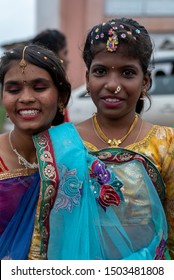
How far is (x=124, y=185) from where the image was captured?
1.93m

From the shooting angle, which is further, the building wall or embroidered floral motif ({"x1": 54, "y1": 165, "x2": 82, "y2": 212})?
the building wall

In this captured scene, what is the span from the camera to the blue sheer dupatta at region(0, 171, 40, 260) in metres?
2.04

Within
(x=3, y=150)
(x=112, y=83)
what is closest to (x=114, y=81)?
(x=112, y=83)

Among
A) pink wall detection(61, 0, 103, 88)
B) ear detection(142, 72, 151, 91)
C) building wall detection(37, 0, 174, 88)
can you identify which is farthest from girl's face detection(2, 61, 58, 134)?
pink wall detection(61, 0, 103, 88)

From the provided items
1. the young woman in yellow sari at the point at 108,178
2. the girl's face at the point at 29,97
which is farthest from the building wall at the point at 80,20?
the young woman in yellow sari at the point at 108,178

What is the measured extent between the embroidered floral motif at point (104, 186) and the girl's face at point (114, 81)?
0.71ft

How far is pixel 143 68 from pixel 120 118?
207 millimetres

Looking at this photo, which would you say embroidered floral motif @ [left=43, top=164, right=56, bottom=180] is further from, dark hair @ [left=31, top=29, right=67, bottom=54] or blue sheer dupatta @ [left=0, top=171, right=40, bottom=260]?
dark hair @ [left=31, top=29, right=67, bottom=54]

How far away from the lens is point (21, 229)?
205cm

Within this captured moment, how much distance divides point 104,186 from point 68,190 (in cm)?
13

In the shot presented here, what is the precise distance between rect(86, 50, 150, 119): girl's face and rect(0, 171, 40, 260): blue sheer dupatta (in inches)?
15.8

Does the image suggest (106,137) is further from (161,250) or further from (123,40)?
(161,250)
